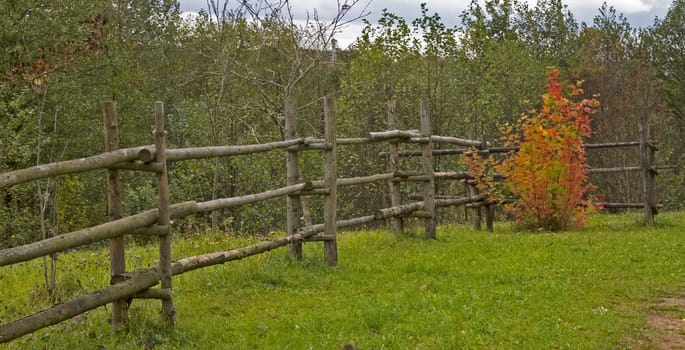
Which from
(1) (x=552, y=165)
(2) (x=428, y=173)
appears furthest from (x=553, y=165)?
(2) (x=428, y=173)

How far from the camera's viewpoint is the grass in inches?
208

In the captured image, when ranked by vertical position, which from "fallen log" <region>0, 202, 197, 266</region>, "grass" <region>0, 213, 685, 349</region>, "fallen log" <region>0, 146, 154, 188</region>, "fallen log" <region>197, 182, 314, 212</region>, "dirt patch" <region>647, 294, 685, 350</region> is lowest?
"dirt patch" <region>647, 294, 685, 350</region>

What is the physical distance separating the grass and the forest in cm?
367

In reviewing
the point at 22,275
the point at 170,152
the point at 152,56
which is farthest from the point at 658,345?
the point at 152,56

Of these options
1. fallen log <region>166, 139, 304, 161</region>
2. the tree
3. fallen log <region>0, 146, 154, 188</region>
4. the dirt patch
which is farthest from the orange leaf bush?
fallen log <region>0, 146, 154, 188</region>

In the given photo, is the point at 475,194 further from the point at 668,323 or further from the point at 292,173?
the point at 668,323

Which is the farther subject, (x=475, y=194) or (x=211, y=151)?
(x=475, y=194)

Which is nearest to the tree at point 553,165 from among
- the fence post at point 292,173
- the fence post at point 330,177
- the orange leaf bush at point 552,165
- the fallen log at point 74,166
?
the orange leaf bush at point 552,165

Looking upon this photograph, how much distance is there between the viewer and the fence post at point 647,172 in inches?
488

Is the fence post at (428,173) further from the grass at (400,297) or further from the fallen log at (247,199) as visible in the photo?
the fallen log at (247,199)

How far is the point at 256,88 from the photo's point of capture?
736 inches

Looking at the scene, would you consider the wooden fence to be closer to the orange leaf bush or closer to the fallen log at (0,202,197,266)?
the fallen log at (0,202,197,266)

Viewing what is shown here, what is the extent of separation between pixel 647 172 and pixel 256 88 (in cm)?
1028

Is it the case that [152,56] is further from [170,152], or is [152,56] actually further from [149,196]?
[170,152]
